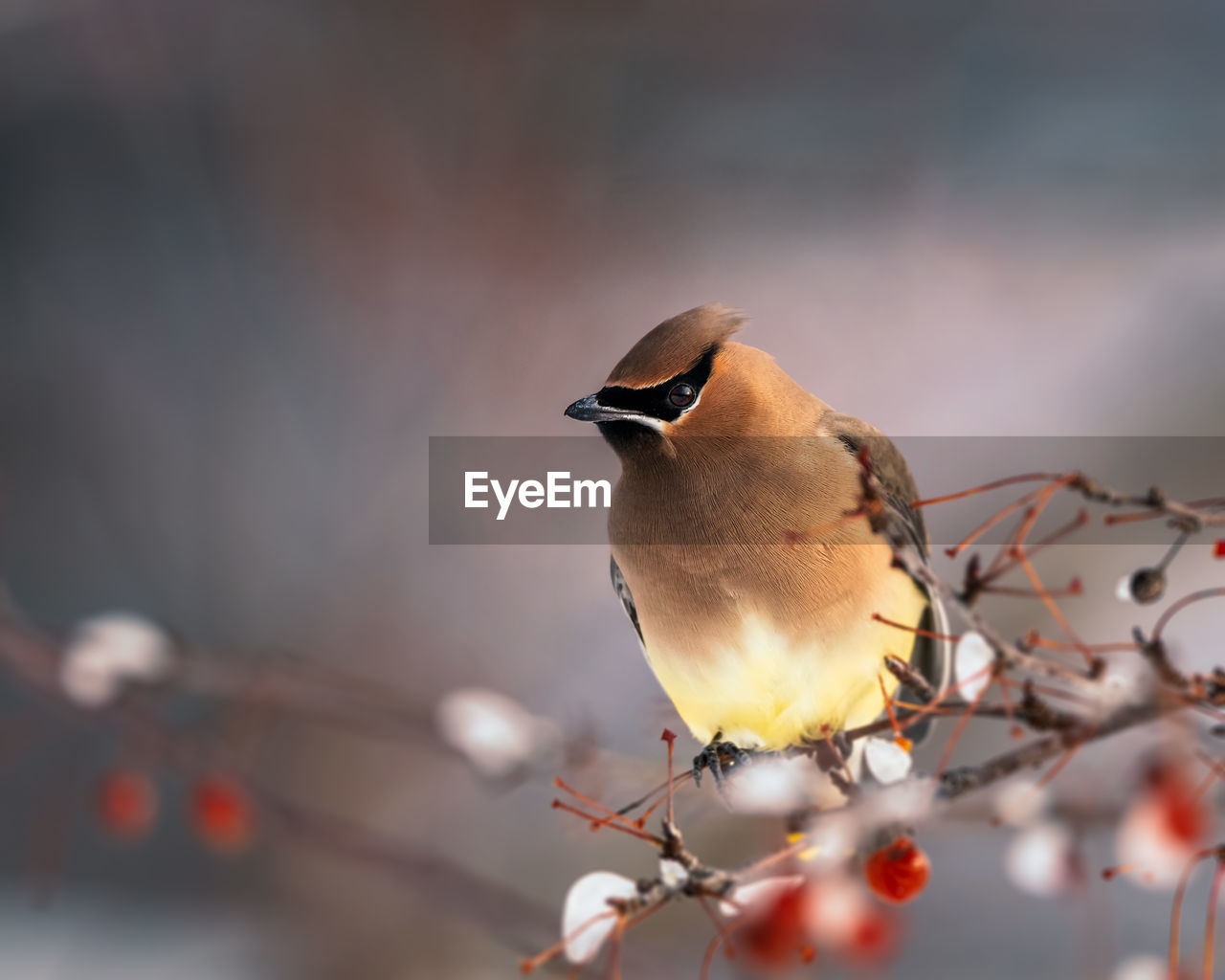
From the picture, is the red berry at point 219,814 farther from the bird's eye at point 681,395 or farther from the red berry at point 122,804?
the bird's eye at point 681,395

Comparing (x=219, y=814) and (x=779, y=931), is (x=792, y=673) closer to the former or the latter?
(x=779, y=931)

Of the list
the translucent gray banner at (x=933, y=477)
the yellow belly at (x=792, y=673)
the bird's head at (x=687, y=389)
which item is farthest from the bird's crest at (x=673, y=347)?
the yellow belly at (x=792, y=673)

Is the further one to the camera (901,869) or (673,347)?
(673,347)

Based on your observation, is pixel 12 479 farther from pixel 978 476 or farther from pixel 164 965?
pixel 978 476

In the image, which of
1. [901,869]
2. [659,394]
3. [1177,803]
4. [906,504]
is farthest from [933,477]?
[1177,803]

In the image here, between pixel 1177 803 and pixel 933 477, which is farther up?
pixel 933 477

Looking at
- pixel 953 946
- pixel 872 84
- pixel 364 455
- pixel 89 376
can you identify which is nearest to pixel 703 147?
pixel 872 84
